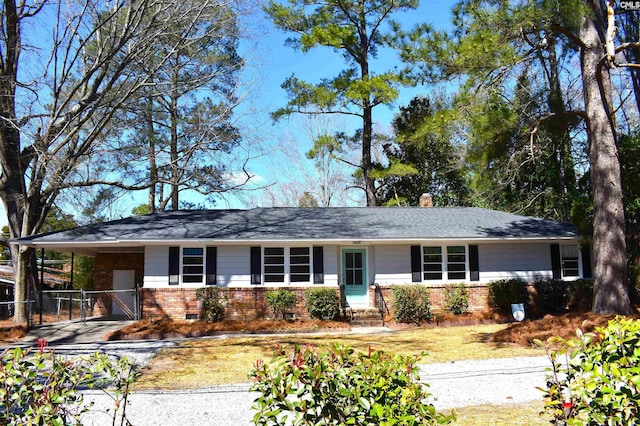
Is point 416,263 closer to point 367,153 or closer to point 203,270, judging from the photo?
point 203,270

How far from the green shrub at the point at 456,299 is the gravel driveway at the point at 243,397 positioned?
7.26 meters

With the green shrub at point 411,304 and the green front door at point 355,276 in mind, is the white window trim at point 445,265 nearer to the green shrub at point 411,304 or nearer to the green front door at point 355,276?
the green shrub at point 411,304

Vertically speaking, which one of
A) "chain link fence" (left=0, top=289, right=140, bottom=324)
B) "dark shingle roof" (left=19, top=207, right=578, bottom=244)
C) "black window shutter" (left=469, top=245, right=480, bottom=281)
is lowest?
"chain link fence" (left=0, top=289, right=140, bottom=324)

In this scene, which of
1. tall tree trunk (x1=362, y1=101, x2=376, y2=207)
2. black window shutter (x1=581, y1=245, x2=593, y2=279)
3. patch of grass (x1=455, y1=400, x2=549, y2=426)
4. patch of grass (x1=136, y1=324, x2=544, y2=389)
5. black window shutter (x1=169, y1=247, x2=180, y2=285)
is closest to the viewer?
patch of grass (x1=455, y1=400, x2=549, y2=426)

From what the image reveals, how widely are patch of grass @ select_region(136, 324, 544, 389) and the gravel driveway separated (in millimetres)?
864

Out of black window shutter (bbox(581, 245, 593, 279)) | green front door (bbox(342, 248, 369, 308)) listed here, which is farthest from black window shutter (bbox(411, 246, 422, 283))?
black window shutter (bbox(581, 245, 593, 279))

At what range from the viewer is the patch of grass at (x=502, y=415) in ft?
18.9

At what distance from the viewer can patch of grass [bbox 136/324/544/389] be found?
361 inches

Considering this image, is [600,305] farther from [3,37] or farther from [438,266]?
[3,37]

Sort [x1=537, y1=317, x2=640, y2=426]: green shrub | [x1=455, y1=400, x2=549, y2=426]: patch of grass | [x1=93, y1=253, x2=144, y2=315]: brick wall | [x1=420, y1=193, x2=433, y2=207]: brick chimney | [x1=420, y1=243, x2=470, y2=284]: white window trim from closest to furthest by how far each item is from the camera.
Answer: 1. [x1=537, y1=317, x2=640, y2=426]: green shrub
2. [x1=455, y1=400, x2=549, y2=426]: patch of grass
3. [x1=420, y1=243, x2=470, y2=284]: white window trim
4. [x1=93, y1=253, x2=144, y2=315]: brick wall
5. [x1=420, y1=193, x2=433, y2=207]: brick chimney

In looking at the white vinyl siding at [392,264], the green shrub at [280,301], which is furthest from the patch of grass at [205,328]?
the white vinyl siding at [392,264]

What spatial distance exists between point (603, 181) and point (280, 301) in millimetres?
9847

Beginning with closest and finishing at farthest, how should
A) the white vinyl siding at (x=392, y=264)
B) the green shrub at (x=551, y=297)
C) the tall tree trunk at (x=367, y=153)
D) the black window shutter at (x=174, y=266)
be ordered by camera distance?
the black window shutter at (x=174, y=266)
the green shrub at (x=551, y=297)
the white vinyl siding at (x=392, y=264)
the tall tree trunk at (x=367, y=153)

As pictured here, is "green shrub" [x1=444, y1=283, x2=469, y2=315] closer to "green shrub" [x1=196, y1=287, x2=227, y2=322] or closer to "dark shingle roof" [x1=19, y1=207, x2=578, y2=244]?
"dark shingle roof" [x1=19, y1=207, x2=578, y2=244]
